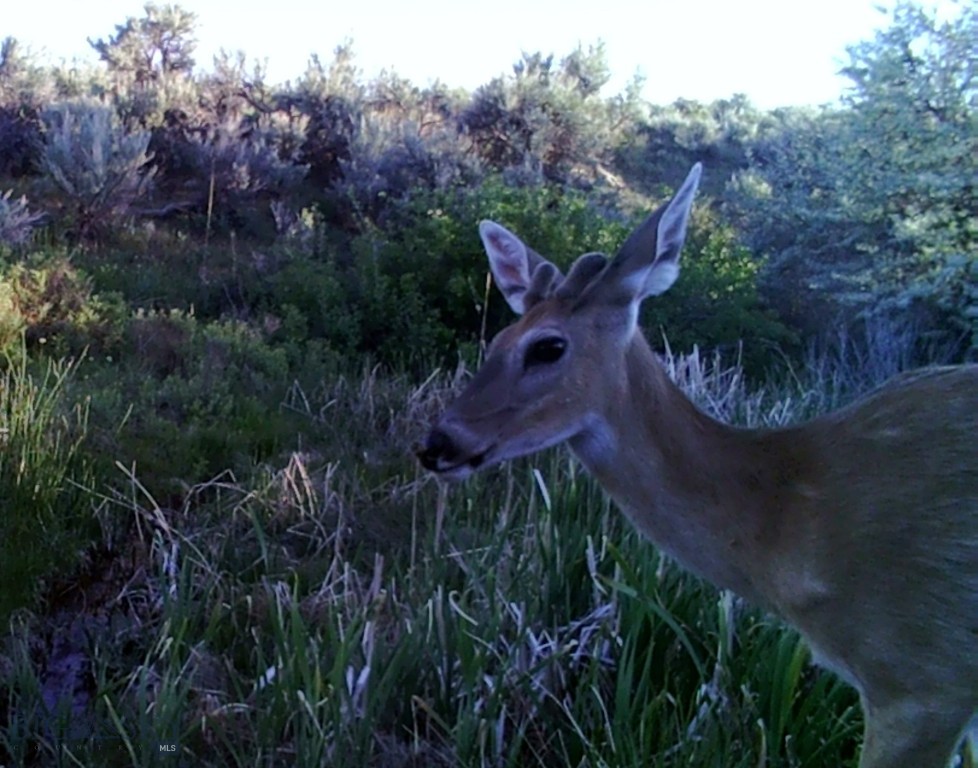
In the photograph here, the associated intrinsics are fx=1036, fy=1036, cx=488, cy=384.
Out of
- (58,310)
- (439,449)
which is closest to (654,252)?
(439,449)

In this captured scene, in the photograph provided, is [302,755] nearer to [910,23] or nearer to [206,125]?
[910,23]

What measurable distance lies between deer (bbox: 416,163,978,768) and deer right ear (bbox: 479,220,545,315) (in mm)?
342

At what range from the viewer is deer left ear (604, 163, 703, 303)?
9.16 feet

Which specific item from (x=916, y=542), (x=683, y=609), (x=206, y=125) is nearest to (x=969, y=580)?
(x=916, y=542)

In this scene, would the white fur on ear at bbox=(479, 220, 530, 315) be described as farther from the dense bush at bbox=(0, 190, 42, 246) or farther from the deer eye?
the dense bush at bbox=(0, 190, 42, 246)

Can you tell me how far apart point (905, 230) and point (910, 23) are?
1.81 m

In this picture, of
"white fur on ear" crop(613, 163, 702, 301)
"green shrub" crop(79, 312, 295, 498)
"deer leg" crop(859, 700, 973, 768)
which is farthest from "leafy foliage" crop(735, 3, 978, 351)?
"deer leg" crop(859, 700, 973, 768)

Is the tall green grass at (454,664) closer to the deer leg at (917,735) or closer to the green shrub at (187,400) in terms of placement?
the deer leg at (917,735)

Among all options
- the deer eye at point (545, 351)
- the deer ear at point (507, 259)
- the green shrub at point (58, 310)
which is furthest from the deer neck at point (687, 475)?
the green shrub at point (58, 310)

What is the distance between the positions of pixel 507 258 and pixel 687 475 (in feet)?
3.74

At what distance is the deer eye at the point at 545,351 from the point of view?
2.91m

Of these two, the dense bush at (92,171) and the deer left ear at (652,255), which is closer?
the deer left ear at (652,255)

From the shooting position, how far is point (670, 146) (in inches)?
687

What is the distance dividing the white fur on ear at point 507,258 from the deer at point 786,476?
1.12ft
